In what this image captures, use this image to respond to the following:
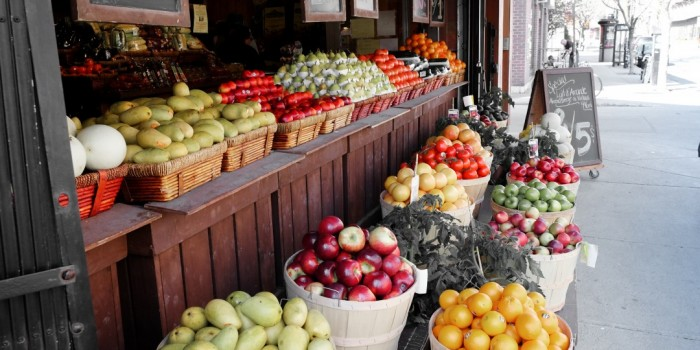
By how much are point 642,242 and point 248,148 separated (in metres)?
3.95

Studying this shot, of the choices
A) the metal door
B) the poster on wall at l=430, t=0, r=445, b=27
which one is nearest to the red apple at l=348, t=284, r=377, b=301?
the metal door

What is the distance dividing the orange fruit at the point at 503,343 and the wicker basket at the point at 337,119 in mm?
1841

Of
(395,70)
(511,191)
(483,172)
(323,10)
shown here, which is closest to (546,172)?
(483,172)

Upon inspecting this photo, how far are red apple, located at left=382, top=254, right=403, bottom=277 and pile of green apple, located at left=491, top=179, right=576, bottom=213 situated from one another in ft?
6.41

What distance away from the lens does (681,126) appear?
11070 millimetres

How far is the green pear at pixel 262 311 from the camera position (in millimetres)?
2172

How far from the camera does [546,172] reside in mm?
5344

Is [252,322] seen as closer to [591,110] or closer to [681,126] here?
[591,110]

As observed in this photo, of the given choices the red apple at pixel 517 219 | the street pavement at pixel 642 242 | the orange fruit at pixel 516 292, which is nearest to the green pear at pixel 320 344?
the orange fruit at pixel 516 292

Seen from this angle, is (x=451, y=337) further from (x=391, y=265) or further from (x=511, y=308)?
(x=391, y=265)

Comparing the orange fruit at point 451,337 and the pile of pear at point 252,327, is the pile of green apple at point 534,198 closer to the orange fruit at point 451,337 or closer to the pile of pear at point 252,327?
the orange fruit at point 451,337

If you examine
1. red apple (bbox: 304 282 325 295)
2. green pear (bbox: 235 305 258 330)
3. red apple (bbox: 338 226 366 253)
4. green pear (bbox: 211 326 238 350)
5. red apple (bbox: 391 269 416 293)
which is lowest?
red apple (bbox: 391 269 416 293)

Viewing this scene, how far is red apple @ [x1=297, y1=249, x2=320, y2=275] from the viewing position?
8.97ft

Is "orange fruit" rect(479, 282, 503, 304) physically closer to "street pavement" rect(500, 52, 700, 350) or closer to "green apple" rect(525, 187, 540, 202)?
"street pavement" rect(500, 52, 700, 350)
